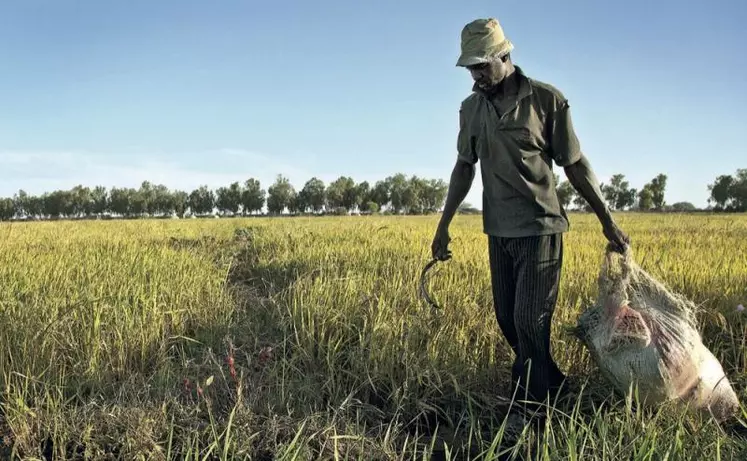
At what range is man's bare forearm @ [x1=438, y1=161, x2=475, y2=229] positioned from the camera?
2.37 metres

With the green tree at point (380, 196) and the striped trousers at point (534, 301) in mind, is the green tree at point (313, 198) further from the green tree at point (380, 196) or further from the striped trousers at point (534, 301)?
the striped trousers at point (534, 301)

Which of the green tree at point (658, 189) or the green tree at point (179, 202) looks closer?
the green tree at point (658, 189)

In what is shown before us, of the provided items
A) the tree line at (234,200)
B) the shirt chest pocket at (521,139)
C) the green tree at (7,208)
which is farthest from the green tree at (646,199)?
the green tree at (7,208)

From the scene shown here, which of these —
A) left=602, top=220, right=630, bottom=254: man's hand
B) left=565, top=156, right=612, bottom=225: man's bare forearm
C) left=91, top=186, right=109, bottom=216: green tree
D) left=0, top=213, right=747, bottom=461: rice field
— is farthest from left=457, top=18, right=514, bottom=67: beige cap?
left=91, top=186, right=109, bottom=216: green tree

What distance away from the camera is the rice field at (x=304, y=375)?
1.74 m

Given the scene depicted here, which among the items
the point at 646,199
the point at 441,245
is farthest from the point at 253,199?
the point at 441,245

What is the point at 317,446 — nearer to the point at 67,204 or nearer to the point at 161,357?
the point at 161,357

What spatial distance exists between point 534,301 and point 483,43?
1065mm

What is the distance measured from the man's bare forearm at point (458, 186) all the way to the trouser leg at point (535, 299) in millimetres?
425

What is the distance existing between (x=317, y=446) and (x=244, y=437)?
10.8 inches

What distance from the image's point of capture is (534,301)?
203 cm

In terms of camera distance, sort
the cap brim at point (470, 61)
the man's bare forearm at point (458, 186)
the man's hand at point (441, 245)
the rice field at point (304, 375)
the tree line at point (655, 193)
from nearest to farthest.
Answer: the rice field at point (304, 375)
the cap brim at point (470, 61)
the man's bare forearm at point (458, 186)
the man's hand at point (441, 245)
the tree line at point (655, 193)

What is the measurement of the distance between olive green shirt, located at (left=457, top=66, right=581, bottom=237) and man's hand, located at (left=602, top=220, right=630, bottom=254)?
0.62 ft

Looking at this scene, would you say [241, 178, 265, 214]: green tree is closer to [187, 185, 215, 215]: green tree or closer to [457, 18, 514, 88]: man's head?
[187, 185, 215, 215]: green tree
